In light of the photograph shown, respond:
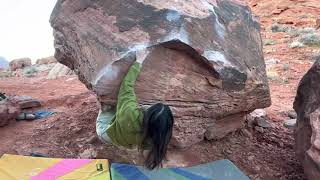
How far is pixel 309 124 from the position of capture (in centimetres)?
389

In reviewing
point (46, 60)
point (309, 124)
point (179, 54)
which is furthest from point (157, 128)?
point (46, 60)

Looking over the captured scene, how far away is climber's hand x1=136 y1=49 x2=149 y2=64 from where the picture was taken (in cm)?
382

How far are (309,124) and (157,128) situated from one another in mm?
1581

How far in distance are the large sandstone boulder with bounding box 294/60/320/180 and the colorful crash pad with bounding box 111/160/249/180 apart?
23.8 inches

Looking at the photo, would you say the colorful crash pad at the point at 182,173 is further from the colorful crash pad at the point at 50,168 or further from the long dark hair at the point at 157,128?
the long dark hair at the point at 157,128

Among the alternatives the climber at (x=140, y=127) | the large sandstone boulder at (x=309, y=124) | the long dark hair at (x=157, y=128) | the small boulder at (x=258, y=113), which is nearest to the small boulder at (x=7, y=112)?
the climber at (x=140, y=127)

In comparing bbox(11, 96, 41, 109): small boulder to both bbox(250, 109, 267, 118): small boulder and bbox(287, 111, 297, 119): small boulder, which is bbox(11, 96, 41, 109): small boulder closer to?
bbox(250, 109, 267, 118): small boulder

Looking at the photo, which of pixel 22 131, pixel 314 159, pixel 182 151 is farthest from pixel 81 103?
pixel 314 159

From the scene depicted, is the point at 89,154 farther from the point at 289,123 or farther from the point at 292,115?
the point at 292,115

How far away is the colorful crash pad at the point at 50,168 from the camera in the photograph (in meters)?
4.24

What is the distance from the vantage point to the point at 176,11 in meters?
3.99

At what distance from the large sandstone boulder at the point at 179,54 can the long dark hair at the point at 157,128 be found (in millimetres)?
878

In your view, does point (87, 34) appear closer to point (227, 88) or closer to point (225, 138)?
point (227, 88)

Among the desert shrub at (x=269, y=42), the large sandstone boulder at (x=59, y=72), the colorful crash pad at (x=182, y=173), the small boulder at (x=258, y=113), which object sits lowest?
the large sandstone boulder at (x=59, y=72)
